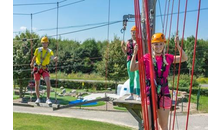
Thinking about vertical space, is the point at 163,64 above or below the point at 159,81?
above

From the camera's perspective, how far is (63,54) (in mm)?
27703

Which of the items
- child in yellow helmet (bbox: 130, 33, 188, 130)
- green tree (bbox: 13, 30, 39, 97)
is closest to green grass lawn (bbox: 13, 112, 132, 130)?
green tree (bbox: 13, 30, 39, 97)

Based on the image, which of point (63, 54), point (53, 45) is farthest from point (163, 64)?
point (53, 45)

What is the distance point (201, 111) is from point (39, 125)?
25.8 feet

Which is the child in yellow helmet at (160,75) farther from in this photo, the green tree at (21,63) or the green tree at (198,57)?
the green tree at (198,57)

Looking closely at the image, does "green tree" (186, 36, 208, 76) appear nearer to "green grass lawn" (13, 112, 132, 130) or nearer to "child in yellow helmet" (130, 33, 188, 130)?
"green grass lawn" (13, 112, 132, 130)

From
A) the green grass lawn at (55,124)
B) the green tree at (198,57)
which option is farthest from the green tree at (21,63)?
the green tree at (198,57)

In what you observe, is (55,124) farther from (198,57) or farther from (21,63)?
(198,57)

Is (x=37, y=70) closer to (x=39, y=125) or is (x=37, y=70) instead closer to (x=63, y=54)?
(x=39, y=125)

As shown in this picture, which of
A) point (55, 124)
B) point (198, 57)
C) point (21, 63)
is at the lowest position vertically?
point (55, 124)

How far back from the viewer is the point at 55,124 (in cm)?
911

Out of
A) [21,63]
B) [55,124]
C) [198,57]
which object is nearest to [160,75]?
[55,124]

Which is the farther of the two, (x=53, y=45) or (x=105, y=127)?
(x=53, y=45)
